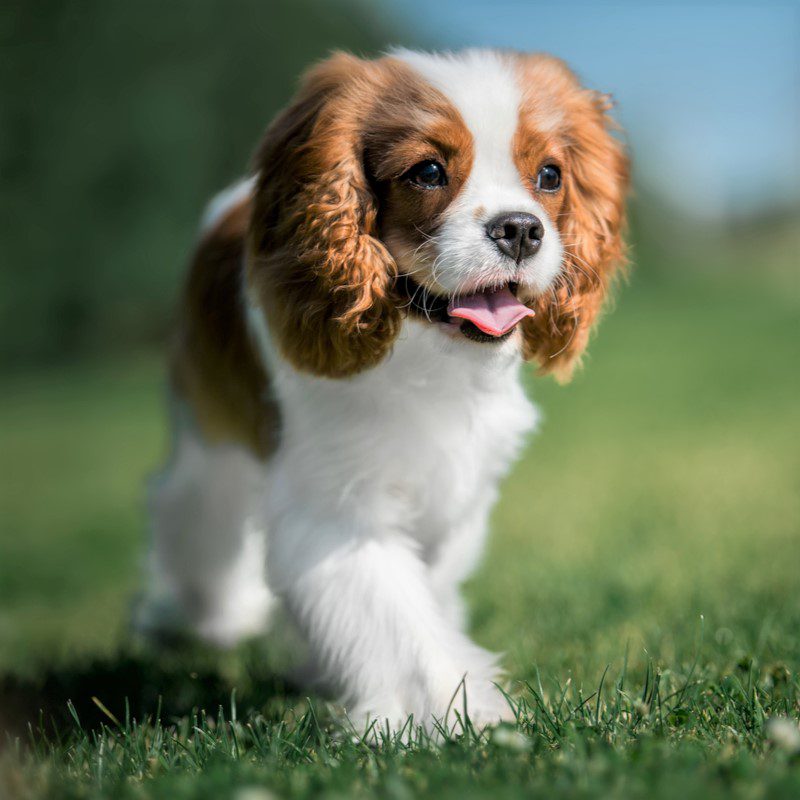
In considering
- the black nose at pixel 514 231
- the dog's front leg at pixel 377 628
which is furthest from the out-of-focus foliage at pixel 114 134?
the black nose at pixel 514 231

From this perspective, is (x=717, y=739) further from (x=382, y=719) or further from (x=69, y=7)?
(x=69, y=7)

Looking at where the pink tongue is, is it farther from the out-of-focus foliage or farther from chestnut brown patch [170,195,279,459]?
the out-of-focus foliage

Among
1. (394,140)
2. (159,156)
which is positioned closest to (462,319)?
(394,140)

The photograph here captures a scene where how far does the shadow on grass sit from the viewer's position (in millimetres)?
3297

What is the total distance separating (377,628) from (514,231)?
1270mm

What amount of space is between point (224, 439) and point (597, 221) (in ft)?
5.78

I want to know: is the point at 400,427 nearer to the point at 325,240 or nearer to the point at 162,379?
the point at 325,240

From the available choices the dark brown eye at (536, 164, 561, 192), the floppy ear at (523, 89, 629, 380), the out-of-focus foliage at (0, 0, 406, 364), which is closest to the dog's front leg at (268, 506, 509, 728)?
the floppy ear at (523, 89, 629, 380)

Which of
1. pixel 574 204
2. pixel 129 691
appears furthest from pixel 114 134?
pixel 574 204

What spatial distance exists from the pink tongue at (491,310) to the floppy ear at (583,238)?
0.20 metres

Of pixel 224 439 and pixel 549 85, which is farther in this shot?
pixel 224 439

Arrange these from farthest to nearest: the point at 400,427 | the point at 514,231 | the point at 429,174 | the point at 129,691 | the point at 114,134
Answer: the point at 114,134
the point at 129,691
the point at 400,427
the point at 429,174
the point at 514,231

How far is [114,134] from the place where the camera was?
1723 centimetres

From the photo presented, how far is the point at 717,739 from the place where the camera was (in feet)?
8.17
